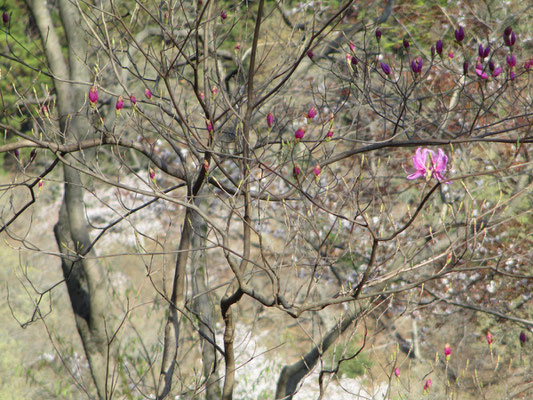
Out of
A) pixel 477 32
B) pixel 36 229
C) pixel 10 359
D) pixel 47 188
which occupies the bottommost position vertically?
pixel 10 359

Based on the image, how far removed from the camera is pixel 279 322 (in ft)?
30.6

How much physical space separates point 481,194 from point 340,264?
85.4 inches

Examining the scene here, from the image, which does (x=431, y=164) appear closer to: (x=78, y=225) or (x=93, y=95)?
(x=93, y=95)

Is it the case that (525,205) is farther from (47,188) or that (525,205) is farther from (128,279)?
(47,188)

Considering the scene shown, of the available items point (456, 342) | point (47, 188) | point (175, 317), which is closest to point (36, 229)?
point (47, 188)

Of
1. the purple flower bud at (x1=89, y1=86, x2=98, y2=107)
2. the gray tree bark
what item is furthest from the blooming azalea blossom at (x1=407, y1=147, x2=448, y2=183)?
the gray tree bark

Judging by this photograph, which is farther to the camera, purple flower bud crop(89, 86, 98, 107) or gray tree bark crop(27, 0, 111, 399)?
gray tree bark crop(27, 0, 111, 399)

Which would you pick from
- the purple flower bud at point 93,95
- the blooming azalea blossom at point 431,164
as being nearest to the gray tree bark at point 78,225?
the purple flower bud at point 93,95

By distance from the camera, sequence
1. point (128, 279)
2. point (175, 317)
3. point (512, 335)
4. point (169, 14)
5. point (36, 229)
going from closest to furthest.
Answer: point (169, 14) < point (175, 317) < point (512, 335) < point (128, 279) < point (36, 229)

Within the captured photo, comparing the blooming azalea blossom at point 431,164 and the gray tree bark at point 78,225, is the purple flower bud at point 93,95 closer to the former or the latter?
the blooming azalea blossom at point 431,164

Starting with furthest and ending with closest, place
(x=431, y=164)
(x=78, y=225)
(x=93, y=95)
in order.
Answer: (x=78, y=225)
(x=93, y=95)
(x=431, y=164)

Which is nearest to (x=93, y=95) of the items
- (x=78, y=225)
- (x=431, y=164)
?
(x=431, y=164)

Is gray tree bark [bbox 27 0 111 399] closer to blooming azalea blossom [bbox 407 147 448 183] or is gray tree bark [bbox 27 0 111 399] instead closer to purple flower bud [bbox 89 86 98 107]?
purple flower bud [bbox 89 86 98 107]

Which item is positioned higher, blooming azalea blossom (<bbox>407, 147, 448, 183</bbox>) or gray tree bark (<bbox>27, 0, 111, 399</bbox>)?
gray tree bark (<bbox>27, 0, 111, 399</bbox>)
